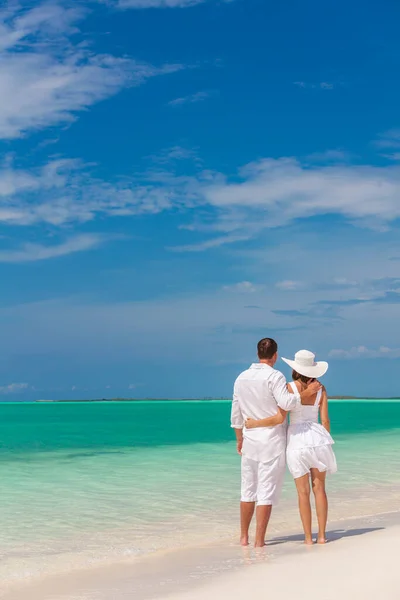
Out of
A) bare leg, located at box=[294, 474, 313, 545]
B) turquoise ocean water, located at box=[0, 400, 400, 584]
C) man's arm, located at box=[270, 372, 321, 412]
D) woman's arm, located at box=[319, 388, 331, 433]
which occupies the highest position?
man's arm, located at box=[270, 372, 321, 412]

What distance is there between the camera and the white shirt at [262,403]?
5.88m

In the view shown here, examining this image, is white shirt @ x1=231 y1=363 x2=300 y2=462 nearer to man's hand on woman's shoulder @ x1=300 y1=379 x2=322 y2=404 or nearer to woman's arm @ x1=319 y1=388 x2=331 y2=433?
man's hand on woman's shoulder @ x1=300 y1=379 x2=322 y2=404

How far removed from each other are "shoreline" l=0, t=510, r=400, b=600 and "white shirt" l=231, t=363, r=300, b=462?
85 centimetres

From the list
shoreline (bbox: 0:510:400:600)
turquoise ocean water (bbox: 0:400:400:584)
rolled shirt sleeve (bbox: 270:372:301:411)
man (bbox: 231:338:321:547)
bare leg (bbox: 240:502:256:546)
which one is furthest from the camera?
turquoise ocean water (bbox: 0:400:400:584)

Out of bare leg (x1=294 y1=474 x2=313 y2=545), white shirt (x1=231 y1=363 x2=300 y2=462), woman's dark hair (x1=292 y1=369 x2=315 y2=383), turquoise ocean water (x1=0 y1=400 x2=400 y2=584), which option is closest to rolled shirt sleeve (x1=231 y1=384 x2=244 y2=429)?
white shirt (x1=231 y1=363 x2=300 y2=462)

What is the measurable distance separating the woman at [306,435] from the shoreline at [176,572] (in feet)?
1.76

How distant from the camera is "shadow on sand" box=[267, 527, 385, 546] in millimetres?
6471

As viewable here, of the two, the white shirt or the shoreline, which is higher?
the white shirt

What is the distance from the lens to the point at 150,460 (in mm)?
16594

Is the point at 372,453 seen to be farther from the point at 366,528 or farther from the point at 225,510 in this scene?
the point at 366,528

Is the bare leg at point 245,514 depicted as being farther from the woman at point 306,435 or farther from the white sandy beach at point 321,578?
the white sandy beach at point 321,578

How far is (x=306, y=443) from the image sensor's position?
19.7 feet

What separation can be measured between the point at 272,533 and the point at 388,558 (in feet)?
7.01

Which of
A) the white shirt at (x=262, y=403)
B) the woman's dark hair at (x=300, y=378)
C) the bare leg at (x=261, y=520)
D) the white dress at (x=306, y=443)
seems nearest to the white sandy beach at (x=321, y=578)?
the bare leg at (x=261, y=520)
